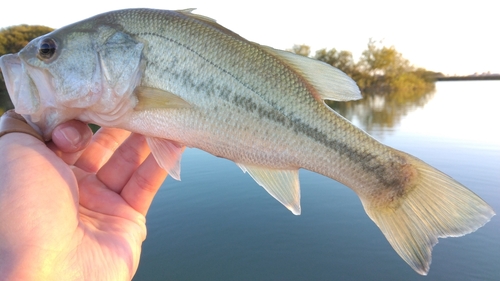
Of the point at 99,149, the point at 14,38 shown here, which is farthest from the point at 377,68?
the point at 99,149

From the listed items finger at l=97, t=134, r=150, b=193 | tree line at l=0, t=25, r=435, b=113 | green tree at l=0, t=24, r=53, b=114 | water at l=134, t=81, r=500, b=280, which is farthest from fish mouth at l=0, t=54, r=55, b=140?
tree line at l=0, t=25, r=435, b=113

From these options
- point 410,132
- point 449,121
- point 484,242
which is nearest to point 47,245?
point 484,242

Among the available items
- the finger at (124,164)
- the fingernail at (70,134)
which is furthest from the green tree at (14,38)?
the fingernail at (70,134)

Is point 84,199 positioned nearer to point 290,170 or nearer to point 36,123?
point 36,123

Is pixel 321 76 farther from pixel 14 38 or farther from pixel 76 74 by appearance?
pixel 14 38

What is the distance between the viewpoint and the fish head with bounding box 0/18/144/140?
7.14ft

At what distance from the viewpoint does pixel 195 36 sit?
2.26 metres

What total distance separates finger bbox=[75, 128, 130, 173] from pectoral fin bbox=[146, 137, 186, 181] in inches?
53.5

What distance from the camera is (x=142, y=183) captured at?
9.68ft

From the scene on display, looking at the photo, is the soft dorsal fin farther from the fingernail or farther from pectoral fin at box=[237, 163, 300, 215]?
the fingernail

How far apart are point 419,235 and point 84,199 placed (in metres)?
2.75

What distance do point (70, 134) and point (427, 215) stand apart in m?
2.62

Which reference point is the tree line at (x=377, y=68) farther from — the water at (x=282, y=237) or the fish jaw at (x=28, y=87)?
the fish jaw at (x=28, y=87)

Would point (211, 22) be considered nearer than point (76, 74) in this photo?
No
